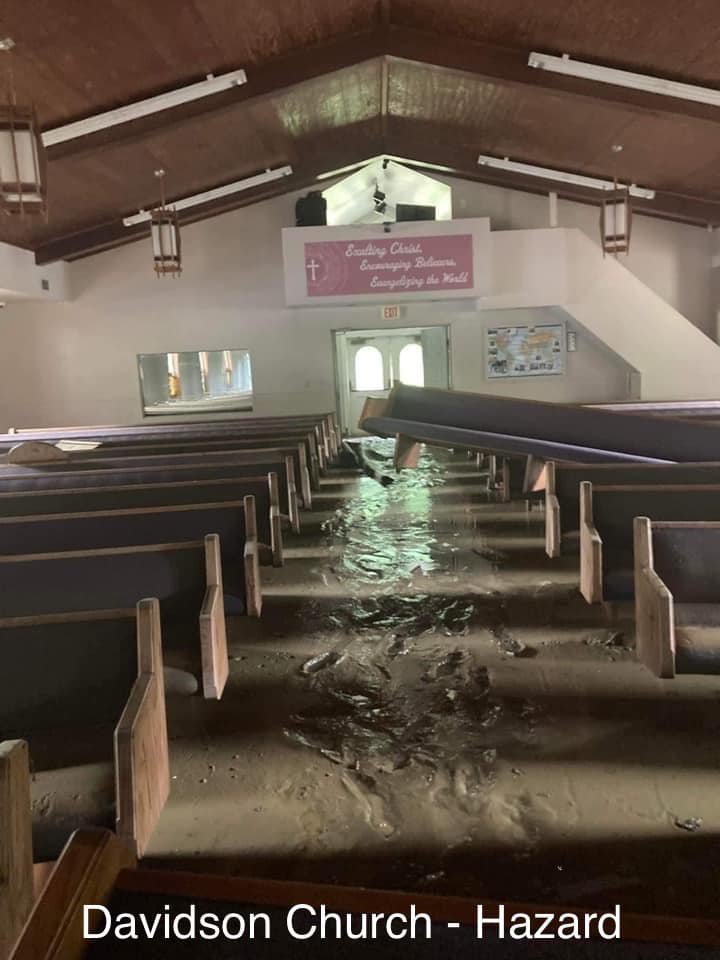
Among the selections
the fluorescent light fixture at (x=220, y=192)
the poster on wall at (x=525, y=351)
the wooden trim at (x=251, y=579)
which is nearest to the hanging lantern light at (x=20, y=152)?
the wooden trim at (x=251, y=579)

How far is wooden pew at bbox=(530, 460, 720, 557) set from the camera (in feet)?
13.3

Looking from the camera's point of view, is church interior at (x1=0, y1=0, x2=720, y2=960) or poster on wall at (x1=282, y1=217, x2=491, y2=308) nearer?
church interior at (x1=0, y1=0, x2=720, y2=960)

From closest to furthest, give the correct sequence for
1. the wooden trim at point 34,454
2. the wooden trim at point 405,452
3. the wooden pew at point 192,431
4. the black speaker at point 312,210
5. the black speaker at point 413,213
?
the wooden trim at point 34,454, the wooden trim at point 405,452, the wooden pew at point 192,431, the black speaker at point 413,213, the black speaker at point 312,210

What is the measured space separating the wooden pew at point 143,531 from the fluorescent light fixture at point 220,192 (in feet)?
22.0

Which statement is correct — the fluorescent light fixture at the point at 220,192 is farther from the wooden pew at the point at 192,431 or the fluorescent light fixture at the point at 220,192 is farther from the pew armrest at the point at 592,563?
the pew armrest at the point at 592,563

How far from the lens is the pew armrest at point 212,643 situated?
8.15 ft

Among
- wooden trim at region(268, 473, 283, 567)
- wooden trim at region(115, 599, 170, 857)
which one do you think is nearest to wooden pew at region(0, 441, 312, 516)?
wooden trim at region(268, 473, 283, 567)

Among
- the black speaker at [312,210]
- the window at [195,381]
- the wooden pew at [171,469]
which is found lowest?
the wooden pew at [171,469]

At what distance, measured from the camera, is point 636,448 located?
16.6ft

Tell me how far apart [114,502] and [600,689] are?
2.59 metres

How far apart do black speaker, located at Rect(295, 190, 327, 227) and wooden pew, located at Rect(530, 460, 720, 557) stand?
21.6ft

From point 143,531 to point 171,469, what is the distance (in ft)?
3.62

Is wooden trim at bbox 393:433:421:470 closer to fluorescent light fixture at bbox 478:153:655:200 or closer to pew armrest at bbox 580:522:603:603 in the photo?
pew armrest at bbox 580:522:603:603

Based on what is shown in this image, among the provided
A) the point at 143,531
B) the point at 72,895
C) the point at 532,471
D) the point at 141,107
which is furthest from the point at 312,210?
the point at 72,895
